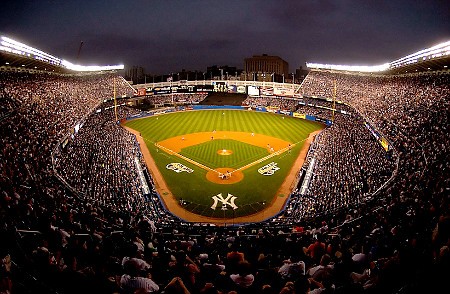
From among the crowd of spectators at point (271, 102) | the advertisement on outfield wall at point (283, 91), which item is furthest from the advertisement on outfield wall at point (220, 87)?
the advertisement on outfield wall at point (283, 91)

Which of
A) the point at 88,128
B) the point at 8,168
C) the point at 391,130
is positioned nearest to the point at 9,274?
the point at 8,168

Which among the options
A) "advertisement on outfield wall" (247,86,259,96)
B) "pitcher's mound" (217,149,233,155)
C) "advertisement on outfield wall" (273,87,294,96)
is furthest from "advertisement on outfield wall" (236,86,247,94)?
"pitcher's mound" (217,149,233,155)

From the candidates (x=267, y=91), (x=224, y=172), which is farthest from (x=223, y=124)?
(x=224, y=172)

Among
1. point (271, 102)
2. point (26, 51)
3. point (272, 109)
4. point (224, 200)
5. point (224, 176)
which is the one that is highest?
point (26, 51)

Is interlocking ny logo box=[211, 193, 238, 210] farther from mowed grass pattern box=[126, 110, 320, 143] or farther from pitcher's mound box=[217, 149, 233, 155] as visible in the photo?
mowed grass pattern box=[126, 110, 320, 143]

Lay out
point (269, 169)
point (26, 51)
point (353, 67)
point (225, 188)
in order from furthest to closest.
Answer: point (353, 67) < point (269, 169) < point (26, 51) < point (225, 188)

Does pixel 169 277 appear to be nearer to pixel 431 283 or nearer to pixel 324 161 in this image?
pixel 431 283

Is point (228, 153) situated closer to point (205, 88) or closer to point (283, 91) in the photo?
point (283, 91)
